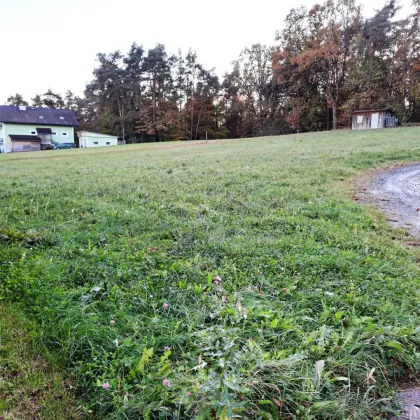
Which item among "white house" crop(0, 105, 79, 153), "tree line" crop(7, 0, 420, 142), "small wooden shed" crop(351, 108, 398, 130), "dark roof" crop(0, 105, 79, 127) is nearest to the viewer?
"small wooden shed" crop(351, 108, 398, 130)

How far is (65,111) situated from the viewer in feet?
135

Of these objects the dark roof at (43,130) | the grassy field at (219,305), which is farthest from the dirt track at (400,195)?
the dark roof at (43,130)

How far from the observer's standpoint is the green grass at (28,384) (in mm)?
1348

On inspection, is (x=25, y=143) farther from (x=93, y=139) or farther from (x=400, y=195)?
(x=400, y=195)

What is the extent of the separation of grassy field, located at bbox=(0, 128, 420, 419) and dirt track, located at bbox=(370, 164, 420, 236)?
12.5 inches

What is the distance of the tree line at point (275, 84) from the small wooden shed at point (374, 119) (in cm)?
61

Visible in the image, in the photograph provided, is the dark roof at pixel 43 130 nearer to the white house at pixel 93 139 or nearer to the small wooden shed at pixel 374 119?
the white house at pixel 93 139

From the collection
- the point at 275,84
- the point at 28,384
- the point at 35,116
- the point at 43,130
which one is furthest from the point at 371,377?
the point at 35,116

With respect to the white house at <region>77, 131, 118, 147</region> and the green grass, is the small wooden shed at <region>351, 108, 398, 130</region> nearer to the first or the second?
the green grass

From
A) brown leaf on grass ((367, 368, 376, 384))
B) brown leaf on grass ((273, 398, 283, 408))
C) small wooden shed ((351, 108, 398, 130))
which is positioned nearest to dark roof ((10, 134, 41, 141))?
small wooden shed ((351, 108, 398, 130))

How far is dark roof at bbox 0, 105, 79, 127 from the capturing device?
3631 centimetres

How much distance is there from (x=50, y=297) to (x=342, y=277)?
7.25 feet

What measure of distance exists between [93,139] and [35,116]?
898cm

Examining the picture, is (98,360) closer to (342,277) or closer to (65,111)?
(342,277)
